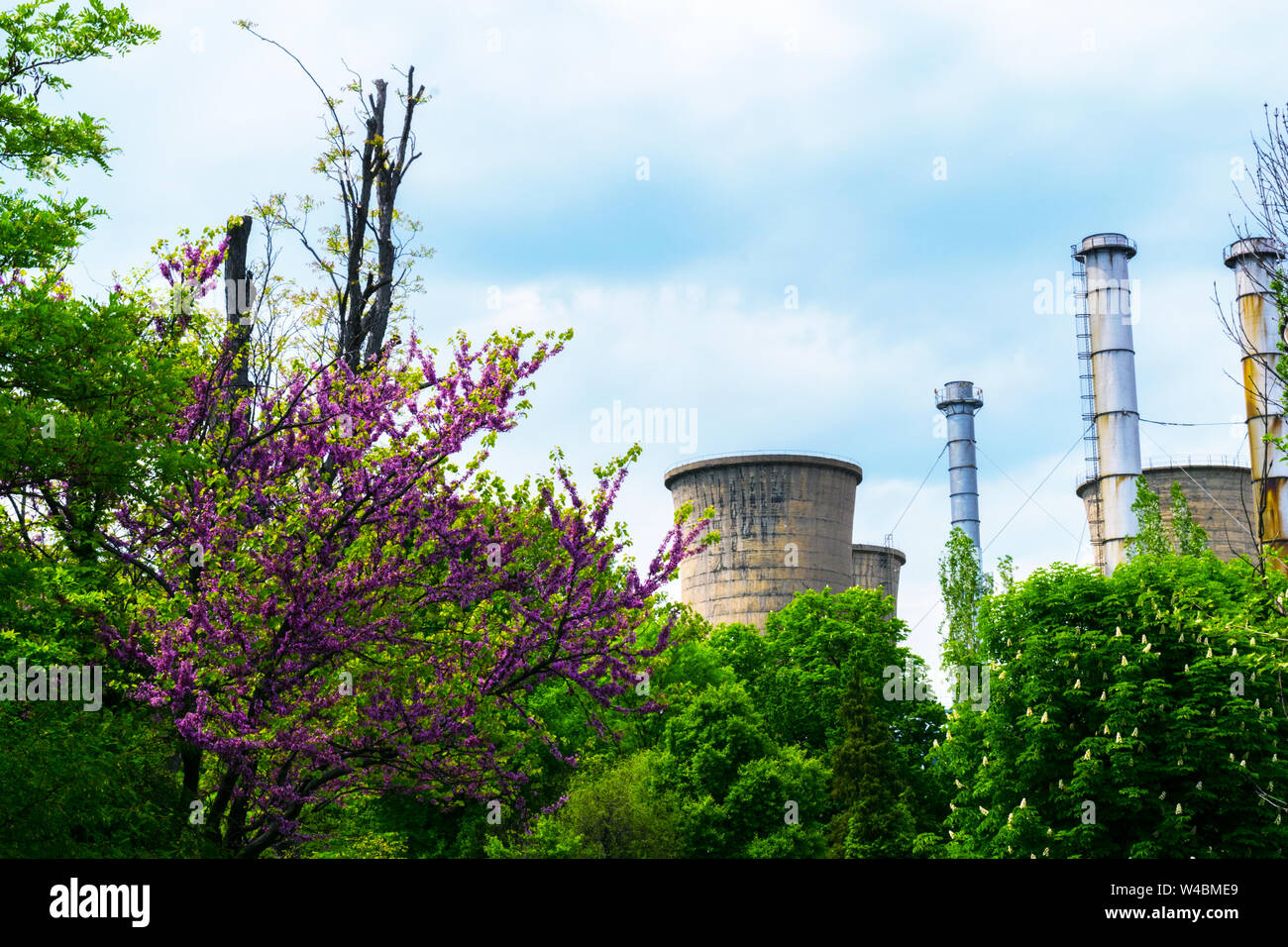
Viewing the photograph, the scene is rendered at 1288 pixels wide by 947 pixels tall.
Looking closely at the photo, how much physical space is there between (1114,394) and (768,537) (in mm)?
16665

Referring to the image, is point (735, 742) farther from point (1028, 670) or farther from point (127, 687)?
point (127, 687)

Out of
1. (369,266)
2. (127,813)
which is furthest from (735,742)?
(127,813)

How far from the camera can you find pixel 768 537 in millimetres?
58562

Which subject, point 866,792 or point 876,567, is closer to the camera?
point 866,792

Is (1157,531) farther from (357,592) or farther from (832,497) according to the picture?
(357,592)

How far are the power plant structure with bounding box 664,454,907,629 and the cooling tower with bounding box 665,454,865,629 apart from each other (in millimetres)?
46

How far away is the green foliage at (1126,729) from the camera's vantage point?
81.6ft

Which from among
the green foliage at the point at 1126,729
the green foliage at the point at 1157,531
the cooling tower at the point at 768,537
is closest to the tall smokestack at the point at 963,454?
the cooling tower at the point at 768,537

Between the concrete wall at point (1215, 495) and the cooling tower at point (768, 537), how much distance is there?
16603 mm

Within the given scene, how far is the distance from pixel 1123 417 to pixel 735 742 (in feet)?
98.0

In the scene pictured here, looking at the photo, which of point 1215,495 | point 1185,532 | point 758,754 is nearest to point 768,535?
point 1185,532

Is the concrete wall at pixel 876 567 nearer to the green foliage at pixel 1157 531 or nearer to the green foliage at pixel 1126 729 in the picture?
the green foliage at pixel 1157 531

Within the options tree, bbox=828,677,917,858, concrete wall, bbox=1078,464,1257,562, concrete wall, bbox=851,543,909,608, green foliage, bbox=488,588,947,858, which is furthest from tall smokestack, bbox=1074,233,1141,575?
tree, bbox=828,677,917,858
